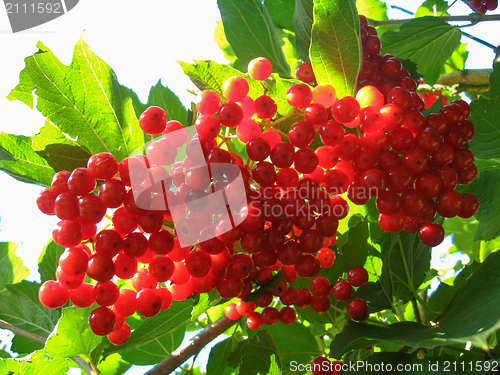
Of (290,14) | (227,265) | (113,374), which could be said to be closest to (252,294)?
(227,265)

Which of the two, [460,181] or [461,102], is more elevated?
[461,102]

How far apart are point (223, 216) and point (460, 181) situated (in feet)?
2.46

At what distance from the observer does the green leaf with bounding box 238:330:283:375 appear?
1359mm

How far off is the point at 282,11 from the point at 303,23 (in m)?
0.96

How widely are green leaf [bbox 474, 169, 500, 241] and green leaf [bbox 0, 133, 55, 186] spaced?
161cm

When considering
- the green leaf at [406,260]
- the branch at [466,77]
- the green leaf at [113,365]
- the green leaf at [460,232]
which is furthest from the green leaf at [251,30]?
the green leaf at [460,232]

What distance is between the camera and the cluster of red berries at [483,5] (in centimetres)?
220

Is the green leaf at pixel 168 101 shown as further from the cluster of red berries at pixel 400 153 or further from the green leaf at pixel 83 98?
the cluster of red berries at pixel 400 153

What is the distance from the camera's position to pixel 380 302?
4.60ft

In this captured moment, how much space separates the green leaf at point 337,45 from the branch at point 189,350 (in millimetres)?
1106

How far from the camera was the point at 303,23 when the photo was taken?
1.52 metres

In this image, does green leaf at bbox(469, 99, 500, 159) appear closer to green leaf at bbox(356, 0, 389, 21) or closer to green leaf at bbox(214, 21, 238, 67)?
green leaf at bbox(356, 0, 389, 21)

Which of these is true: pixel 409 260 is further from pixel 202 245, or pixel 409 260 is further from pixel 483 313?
pixel 202 245

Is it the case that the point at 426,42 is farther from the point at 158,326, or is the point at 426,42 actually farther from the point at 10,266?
the point at 10,266
